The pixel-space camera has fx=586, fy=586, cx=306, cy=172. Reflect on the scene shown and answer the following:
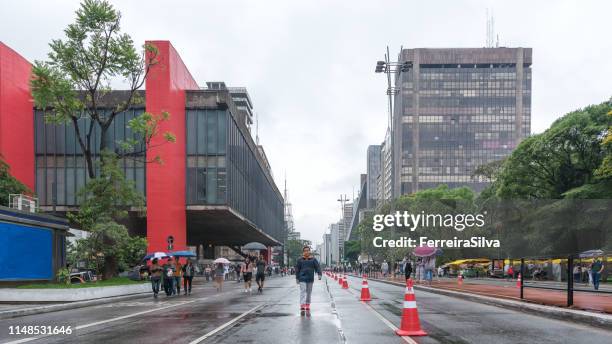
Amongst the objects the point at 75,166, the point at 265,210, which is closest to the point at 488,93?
the point at 265,210

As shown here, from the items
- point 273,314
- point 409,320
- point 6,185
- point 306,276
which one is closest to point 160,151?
point 6,185

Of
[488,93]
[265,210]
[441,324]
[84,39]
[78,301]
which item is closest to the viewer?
[441,324]

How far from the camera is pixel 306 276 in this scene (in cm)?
1514

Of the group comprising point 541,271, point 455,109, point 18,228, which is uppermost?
point 455,109

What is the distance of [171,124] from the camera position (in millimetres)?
43656

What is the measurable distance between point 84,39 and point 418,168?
408 feet

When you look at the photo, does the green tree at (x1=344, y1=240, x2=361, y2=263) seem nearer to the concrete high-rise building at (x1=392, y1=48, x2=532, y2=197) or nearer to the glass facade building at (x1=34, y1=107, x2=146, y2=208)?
Answer: the concrete high-rise building at (x1=392, y1=48, x2=532, y2=197)

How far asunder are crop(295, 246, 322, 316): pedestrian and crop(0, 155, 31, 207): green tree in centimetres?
2918

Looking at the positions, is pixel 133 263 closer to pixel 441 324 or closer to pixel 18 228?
pixel 18 228

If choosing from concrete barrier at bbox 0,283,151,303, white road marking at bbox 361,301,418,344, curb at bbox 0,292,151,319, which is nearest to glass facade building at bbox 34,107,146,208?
curb at bbox 0,292,151,319

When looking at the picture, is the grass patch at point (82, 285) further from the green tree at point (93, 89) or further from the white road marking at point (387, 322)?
the white road marking at point (387, 322)

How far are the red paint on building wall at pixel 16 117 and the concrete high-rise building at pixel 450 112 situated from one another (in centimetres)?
10898

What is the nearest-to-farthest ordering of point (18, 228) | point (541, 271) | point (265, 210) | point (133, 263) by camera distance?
1. point (18, 228)
2. point (133, 263)
3. point (541, 271)
4. point (265, 210)

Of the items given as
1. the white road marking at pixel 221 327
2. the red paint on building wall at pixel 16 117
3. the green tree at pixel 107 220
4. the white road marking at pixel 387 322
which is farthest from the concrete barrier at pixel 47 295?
the red paint on building wall at pixel 16 117
